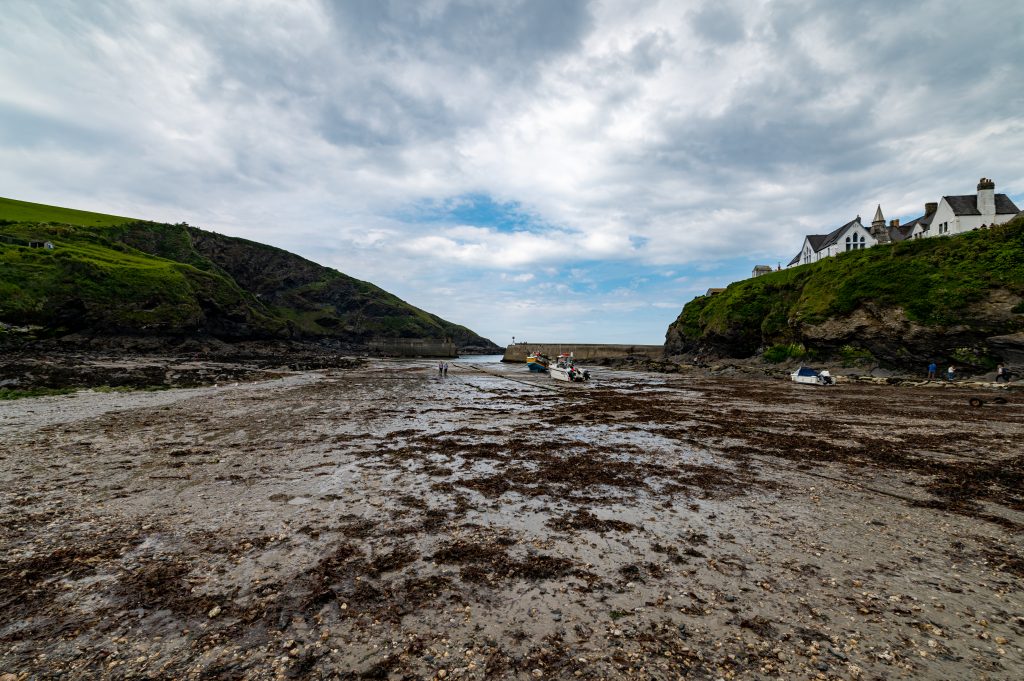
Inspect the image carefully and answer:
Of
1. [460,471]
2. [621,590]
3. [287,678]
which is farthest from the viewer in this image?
[460,471]

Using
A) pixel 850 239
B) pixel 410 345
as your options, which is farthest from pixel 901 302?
pixel 410 345

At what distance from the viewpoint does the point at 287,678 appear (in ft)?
13.2

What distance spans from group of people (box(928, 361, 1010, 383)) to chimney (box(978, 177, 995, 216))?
109ft

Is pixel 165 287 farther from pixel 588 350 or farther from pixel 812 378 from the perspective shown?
pixel 812 378

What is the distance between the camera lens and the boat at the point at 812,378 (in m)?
38.8

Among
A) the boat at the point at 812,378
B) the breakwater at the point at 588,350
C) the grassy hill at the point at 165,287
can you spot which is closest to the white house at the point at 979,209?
the boat at the point at 812,378

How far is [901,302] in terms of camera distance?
140 feet

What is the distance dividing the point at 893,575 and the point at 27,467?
1965cm

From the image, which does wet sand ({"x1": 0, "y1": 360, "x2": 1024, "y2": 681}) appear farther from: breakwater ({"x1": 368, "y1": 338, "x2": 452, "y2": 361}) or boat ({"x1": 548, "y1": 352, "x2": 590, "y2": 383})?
breakwater ({"x1": 368, "y1": 338, "x2": 452, "y2": 361})

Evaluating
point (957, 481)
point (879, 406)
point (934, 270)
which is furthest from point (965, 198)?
point (957, 481)

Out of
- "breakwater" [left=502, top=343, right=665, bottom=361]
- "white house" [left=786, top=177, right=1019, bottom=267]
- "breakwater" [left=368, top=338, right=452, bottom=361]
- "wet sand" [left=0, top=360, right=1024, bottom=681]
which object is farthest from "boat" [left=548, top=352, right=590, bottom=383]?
"breakwater" [left=368, top=338, right=452, bottom=361]

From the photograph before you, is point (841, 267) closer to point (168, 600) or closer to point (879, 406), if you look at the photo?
point (879, 406)

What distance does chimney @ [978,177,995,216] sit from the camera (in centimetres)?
5406

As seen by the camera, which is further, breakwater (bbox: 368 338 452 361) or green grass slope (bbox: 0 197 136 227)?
breakwater (bbox: 368 338 452 361)
